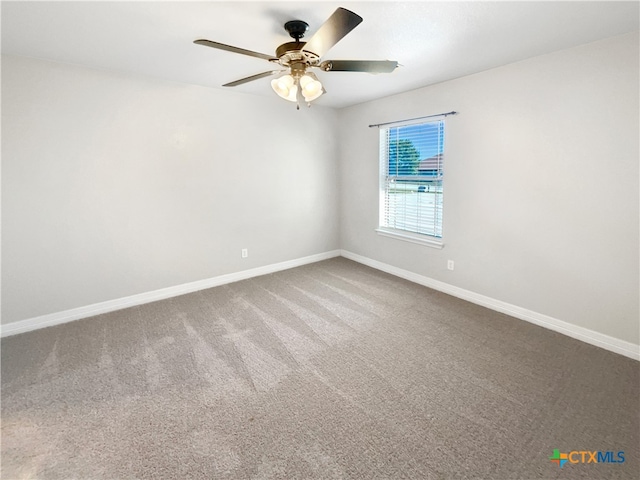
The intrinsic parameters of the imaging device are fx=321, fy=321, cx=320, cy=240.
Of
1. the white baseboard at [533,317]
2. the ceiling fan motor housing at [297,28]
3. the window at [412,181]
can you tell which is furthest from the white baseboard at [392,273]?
the ceiling fan motor housing at [297,28]

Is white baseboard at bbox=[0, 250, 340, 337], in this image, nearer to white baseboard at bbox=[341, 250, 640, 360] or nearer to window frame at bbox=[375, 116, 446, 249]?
window frame at bbox=[375, 116, 446, 249]

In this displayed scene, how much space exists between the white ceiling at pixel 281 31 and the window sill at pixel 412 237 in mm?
1786

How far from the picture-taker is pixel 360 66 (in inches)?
79.9

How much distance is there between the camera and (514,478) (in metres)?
1.49

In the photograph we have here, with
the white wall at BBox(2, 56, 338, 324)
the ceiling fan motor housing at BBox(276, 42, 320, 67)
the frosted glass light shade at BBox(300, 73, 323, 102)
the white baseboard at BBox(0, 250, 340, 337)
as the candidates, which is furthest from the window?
the ceiling fan motor housing at BBox(276, 42, 320, 67)

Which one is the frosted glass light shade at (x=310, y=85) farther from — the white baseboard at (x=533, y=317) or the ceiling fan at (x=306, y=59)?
the white baseboard at (x=533, y=317)

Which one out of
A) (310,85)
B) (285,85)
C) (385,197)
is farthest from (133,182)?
(385,197)

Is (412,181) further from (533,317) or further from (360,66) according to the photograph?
(360,66)

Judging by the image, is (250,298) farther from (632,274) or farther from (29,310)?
(632,274)

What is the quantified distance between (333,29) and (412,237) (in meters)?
2.85

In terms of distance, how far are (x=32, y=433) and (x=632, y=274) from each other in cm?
405

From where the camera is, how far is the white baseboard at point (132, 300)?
2.93 metres

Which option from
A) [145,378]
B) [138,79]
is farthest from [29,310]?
[138,79]

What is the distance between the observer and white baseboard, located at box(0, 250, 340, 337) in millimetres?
2931
